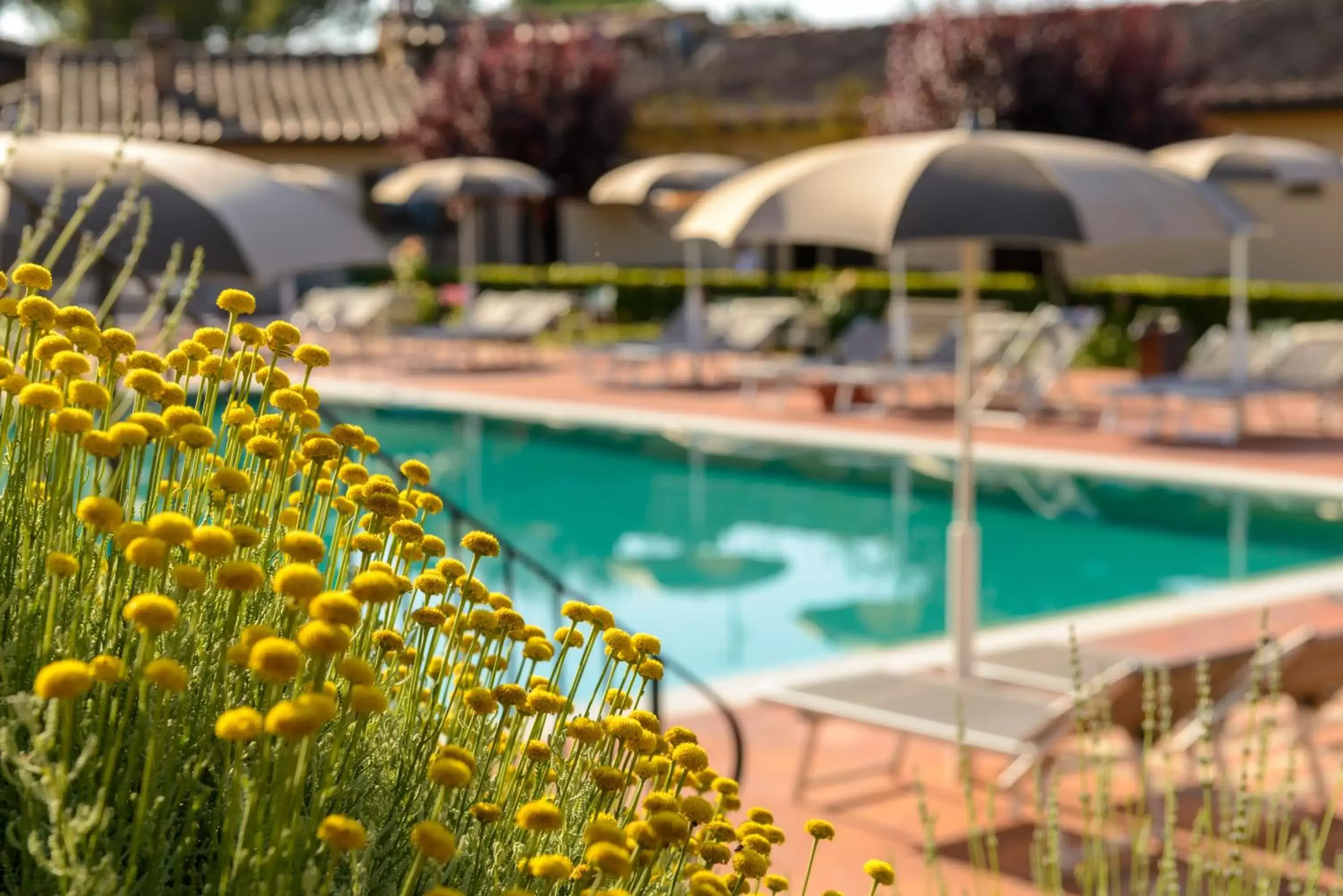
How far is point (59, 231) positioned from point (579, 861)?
3.63 metres

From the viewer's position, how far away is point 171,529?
1.53m

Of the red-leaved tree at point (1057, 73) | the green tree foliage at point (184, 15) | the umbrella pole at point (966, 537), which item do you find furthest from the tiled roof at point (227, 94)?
the umbrella pole at point (966, 537)

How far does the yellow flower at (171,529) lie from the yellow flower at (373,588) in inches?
6.8

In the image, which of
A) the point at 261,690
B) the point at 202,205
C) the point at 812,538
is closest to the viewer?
the point at 261,690

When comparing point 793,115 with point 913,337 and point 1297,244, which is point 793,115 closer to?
point 1297,244

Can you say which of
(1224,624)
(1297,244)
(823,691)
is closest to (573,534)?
(1224,624)

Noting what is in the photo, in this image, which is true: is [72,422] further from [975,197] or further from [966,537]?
[966,537]

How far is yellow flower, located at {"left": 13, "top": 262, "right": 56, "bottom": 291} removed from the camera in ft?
6.69

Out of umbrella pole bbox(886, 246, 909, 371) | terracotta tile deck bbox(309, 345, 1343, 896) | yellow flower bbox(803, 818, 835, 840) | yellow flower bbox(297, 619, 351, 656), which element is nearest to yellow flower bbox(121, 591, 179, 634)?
yellow flower bbox(297, 619, 351, 656)

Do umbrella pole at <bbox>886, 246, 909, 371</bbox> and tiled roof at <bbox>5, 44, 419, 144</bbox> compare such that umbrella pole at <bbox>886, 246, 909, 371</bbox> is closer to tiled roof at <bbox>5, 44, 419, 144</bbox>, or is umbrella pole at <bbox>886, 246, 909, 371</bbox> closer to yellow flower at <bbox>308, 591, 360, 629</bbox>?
tiled roof at <bbox>5, 44, 419, 144</bbox>

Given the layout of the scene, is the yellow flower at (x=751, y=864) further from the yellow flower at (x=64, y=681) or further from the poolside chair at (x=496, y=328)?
the poolside chair at (x=496, y=328)

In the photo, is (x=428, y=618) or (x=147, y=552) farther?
(x=428, y=618)

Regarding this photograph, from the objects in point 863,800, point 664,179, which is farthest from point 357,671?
point 664,179

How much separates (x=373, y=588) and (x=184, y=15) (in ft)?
155
